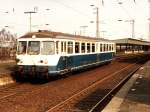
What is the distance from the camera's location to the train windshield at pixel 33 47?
20.4 meters

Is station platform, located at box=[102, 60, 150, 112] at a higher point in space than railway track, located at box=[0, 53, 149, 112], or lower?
higher

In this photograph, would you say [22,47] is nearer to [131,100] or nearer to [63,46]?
[63,46]

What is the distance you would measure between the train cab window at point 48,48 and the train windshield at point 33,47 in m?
0.30

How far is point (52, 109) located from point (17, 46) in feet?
29.5

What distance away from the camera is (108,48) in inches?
1388

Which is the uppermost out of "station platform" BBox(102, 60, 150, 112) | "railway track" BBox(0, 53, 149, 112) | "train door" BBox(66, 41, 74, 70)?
"train door" BBox(66, 41, 74, 70)

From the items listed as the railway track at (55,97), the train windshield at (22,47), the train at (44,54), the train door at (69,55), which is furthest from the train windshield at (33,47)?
the train door at (69,55)

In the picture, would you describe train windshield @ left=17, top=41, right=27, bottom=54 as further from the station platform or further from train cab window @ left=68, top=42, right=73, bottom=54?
the station platform

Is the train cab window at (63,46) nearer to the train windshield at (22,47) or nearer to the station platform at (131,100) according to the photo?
the train windshield at (22,47)

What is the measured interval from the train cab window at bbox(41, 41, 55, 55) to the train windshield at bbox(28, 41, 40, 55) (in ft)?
1.00

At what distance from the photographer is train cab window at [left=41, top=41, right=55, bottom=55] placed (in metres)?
20.1

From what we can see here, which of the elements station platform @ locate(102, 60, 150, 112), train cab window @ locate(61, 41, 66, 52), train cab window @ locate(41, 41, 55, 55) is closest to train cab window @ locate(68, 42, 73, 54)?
train cab window @ locate(61, 41, 66, 52)

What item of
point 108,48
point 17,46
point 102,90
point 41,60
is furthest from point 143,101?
point 108,48

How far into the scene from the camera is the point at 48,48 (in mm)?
20234
